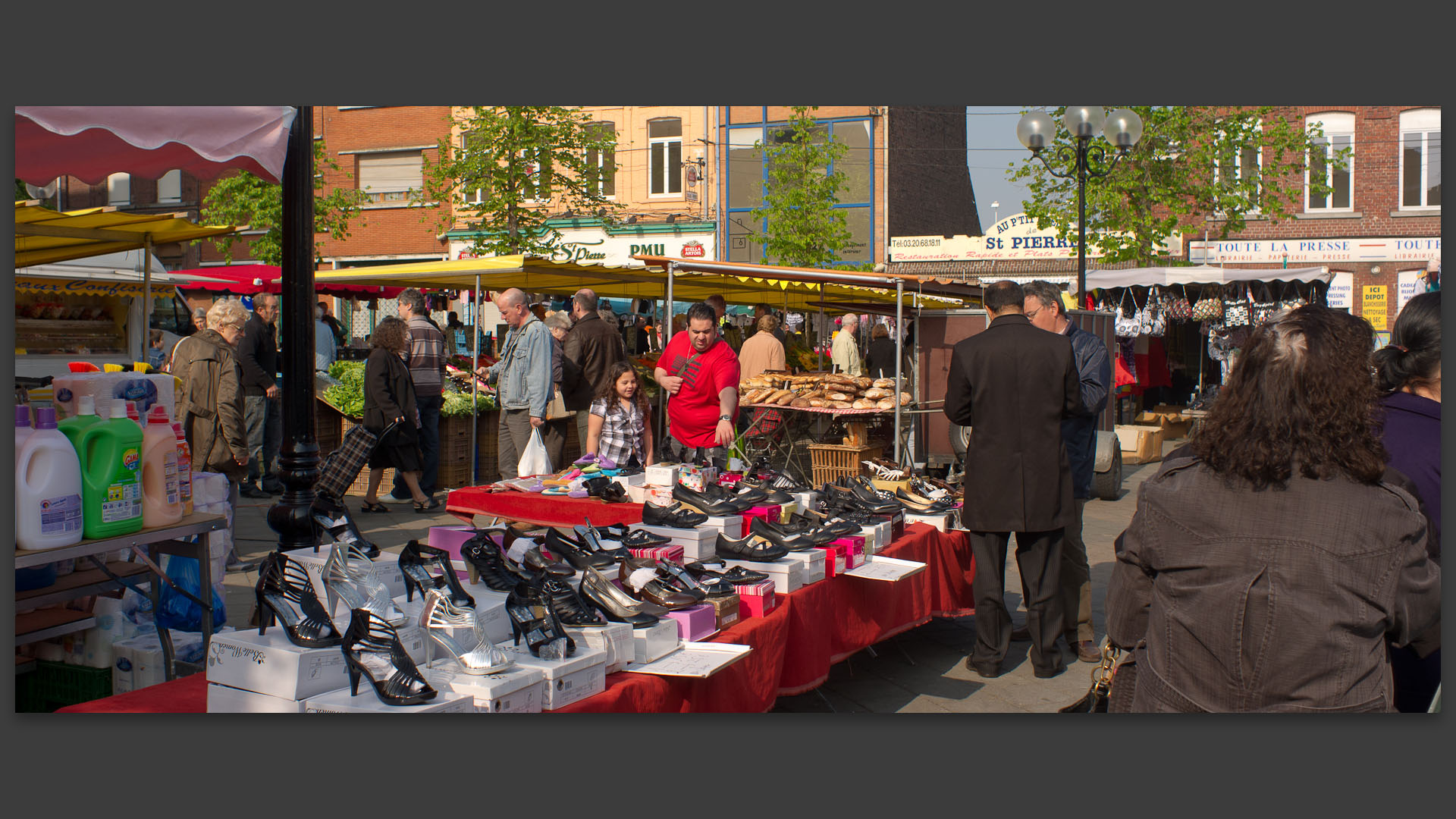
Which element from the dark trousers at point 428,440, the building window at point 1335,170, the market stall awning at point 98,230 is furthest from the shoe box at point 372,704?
the building window at point 1335,170

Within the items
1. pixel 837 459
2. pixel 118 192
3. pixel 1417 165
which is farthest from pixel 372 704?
pixel 118 192

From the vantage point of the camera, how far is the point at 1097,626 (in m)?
6.00

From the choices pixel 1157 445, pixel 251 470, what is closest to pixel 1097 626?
pixel 251 470

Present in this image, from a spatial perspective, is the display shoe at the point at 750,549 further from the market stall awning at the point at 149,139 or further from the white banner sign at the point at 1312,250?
the white banner sign at the point at 1312,250

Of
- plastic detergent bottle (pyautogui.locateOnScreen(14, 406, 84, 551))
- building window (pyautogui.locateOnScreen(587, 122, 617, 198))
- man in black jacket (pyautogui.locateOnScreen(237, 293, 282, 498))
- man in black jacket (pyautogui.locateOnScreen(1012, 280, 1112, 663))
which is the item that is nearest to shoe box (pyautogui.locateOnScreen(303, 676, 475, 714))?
plastic detergent bottle (pyautogui.locateOnScreen(14, 406, 84, 551))

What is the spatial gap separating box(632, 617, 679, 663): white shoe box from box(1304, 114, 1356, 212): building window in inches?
850

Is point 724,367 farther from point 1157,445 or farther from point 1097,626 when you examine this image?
point 1157,445

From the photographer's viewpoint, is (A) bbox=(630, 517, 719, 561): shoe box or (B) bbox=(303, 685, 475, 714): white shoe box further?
(A) bbox=(630, 517, 719, 561): shoe box

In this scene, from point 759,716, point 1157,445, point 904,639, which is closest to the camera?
point 759,716

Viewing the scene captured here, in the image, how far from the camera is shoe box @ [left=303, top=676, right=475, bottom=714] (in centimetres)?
258

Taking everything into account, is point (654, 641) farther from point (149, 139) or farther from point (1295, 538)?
point (149, 139)

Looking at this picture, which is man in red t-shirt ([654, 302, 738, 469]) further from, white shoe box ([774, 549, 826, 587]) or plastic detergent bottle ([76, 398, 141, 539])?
plastic detergent bottle ([76, 398, 141, 539])

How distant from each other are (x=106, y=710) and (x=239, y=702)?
39cm

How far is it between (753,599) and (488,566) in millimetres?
980
